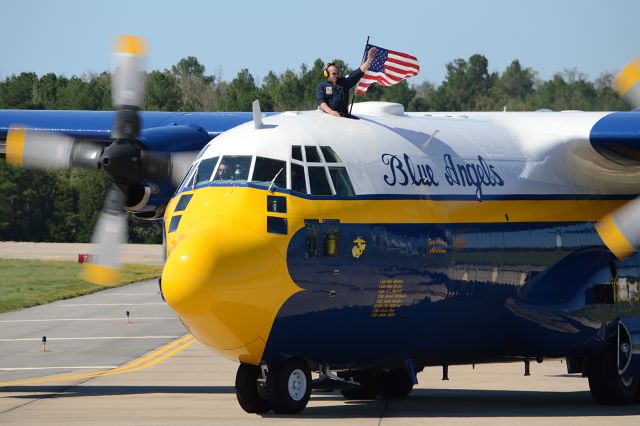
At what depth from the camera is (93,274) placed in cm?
2034

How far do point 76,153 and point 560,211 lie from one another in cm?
765

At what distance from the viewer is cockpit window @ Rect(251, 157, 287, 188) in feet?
56.3

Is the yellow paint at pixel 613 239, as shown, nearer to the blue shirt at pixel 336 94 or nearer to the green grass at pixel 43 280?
the blue shirt at pixel 336 94

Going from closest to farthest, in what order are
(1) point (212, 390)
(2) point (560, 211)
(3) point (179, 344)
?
(2) point (560, 211) → (1) point (212, 390) → (3) point (179, 344)

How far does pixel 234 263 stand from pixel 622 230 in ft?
20.3

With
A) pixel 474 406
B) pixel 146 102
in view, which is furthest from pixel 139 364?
pixel 146 102

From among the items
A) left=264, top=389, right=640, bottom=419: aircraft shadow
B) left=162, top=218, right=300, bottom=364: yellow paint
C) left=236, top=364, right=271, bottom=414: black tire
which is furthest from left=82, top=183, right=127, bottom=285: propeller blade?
left=162, top=218, right=300, bottom=364: yellow paint

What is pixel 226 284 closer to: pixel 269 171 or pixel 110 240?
pixel 269 171

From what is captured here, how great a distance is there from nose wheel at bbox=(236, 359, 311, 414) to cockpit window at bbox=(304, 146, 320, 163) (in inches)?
103

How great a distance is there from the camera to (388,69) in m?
20.5

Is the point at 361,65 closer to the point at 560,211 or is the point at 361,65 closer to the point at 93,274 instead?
the point at 560,211

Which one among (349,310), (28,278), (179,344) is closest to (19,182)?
(28,278)

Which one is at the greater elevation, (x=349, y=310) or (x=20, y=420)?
(x=349, y=310)

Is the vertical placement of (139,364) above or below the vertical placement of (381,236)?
below
